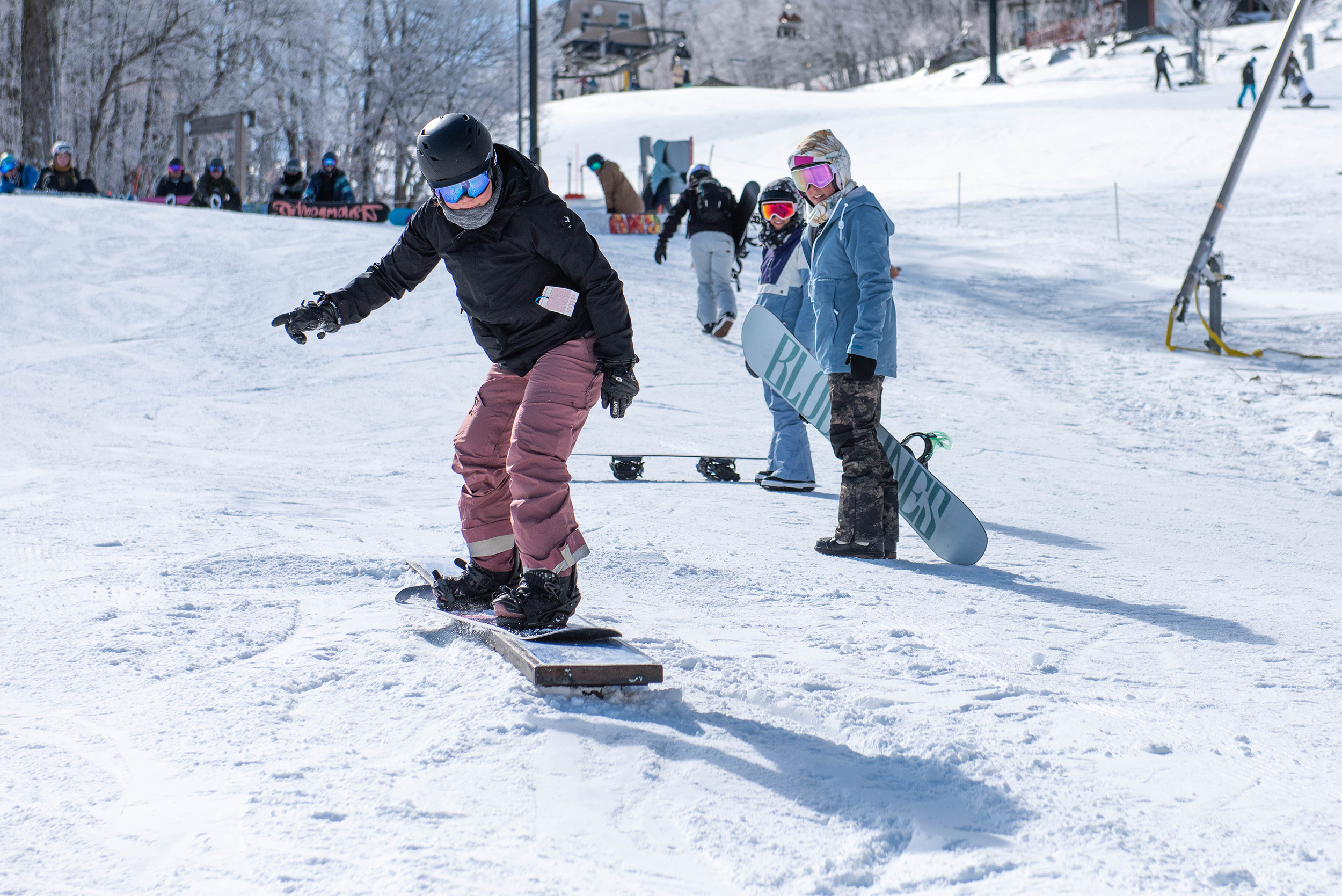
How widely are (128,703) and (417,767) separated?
0.86 metres

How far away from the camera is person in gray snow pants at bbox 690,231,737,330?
10.1 meters

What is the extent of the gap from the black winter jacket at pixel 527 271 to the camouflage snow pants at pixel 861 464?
169cm

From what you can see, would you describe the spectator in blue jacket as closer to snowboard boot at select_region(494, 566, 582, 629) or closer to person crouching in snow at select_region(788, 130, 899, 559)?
person crouching in snow at select_region(788, 130, 899, 559)

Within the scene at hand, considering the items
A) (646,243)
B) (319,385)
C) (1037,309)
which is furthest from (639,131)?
(319,385)

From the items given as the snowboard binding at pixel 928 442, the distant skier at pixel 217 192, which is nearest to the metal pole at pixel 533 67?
the distant skier at pixel 217 192

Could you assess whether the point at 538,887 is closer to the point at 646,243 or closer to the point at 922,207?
the point at 646,243

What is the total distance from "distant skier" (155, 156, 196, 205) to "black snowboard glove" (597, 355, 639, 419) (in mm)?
17835

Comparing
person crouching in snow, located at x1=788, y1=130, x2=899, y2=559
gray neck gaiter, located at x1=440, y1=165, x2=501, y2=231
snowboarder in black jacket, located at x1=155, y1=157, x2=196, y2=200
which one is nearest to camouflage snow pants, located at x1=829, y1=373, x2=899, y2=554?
person crouching in snow, located at x1=788, y1=130, x2=899, y2=559

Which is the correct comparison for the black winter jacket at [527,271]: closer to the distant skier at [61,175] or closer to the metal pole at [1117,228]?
the metal pole at [1117,228]

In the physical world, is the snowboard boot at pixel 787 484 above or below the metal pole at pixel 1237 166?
below

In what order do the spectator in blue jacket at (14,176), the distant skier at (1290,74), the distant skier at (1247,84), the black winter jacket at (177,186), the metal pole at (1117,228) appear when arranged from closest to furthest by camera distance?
the metal pole at (1117,228) < the spectator in blue jacket at (14,176) < the black winter jacket at (177,186) < the distant skier at (1290,74) < the distant skier at (1247,84)

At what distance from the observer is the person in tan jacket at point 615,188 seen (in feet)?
48.2

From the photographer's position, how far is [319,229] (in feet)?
52.2

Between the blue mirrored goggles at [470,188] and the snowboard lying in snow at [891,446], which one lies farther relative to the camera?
the snowboard lying in snow at [891,446]
